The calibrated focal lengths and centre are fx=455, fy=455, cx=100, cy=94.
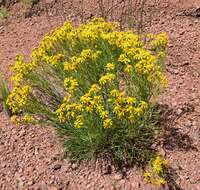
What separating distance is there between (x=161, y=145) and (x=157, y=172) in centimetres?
61

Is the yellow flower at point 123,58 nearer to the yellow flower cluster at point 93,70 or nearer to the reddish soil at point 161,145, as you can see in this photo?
the yellow flower cluster at point 93,70

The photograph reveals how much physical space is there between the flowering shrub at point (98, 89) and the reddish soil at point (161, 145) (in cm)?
16

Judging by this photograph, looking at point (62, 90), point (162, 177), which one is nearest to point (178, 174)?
point (162, 177)

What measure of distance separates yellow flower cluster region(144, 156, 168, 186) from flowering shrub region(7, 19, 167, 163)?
0.71 ft

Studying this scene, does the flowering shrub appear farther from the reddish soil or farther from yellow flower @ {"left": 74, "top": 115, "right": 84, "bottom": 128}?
the reddish soil

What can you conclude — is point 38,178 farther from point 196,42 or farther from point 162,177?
A: point 196,42

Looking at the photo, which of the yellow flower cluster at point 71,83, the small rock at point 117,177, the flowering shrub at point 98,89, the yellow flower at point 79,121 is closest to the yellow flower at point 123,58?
the flowering shrub at point 98,89

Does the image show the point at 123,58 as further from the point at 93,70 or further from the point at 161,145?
the point at 161,145

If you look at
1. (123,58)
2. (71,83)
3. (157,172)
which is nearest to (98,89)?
(71,83)

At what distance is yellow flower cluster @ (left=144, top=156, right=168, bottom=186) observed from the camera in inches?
133

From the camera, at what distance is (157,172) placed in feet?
11.1

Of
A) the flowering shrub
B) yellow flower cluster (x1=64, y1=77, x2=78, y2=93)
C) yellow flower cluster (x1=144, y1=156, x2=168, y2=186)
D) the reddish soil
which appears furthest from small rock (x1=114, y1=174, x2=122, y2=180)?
yellow flower cluster (x1=64, y1=77, x2=78, y2=93)

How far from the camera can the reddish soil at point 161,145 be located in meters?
3.80

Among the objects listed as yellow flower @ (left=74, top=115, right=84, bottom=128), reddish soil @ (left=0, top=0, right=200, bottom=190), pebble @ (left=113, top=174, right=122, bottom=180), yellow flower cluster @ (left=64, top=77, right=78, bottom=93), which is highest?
yellow flower cluster @ (left=64, top=77, right=78, bottom=93)
